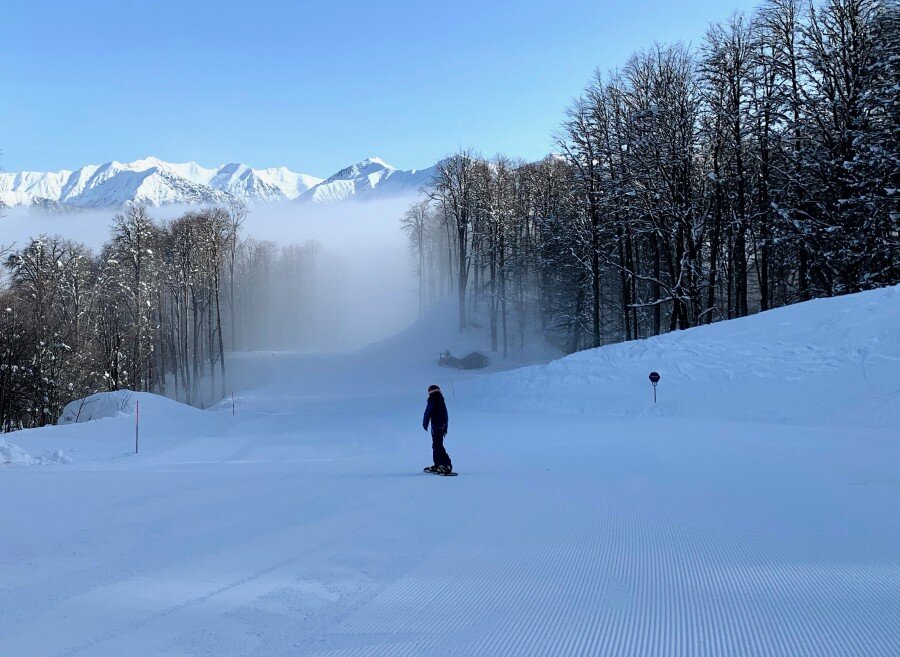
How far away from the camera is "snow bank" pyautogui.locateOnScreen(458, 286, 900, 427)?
14.9m

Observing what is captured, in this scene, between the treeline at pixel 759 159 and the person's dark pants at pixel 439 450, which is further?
the treeline at pixel 759 159

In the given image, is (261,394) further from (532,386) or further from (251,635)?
(251,635)

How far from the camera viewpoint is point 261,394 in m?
38.5

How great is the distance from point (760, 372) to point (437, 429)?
36.9 feet

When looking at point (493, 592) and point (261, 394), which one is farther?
point (261, 394)

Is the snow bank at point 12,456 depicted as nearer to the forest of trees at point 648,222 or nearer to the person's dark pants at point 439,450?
the person's dark pants at point 439,450

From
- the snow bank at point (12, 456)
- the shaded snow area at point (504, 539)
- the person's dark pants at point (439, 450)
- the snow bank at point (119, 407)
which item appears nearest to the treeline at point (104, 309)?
the snow bank at point (119, 407)

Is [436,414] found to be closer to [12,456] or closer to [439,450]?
[439,450]

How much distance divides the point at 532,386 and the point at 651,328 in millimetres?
23007

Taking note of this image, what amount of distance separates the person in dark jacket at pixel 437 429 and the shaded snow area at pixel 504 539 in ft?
1.41

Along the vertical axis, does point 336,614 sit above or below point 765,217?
below

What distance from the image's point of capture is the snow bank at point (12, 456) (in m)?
13.0

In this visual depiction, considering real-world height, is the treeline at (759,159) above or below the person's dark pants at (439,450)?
above

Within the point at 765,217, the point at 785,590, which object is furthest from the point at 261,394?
the point at 785,590
